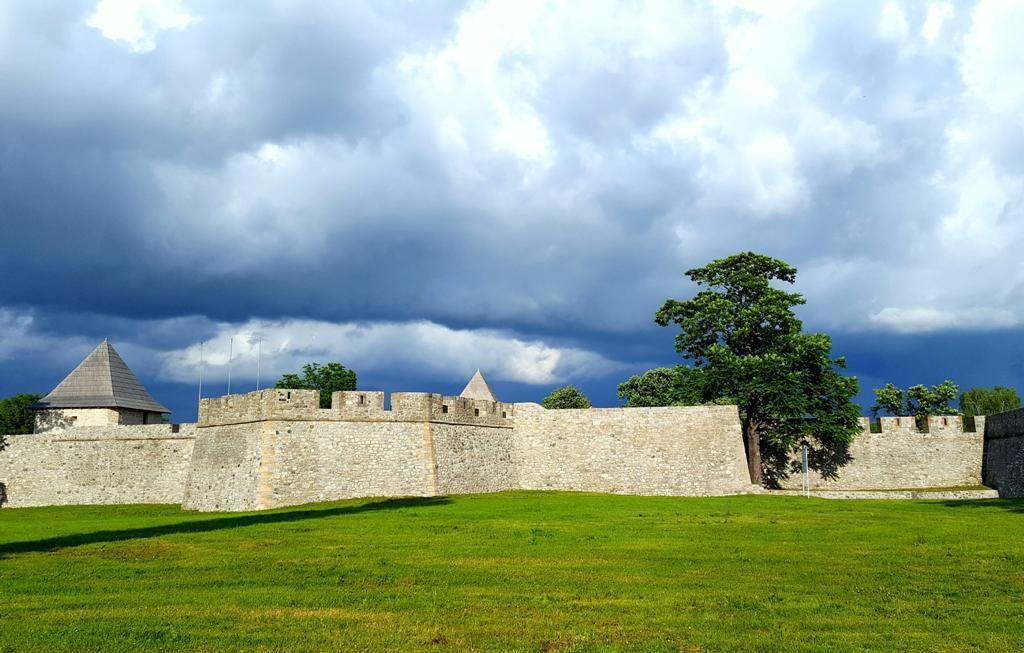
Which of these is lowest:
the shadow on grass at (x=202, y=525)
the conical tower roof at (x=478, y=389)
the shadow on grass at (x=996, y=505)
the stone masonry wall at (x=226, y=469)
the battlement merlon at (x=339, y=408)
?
the shadow on grass at (x=996, y=505)

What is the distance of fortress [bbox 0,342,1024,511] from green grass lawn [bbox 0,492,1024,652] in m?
9.66

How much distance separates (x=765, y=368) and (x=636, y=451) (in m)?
8.27

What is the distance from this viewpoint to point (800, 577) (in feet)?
42.0

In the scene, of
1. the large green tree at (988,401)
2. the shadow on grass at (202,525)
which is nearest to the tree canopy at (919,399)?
the large green tree at (988,401)

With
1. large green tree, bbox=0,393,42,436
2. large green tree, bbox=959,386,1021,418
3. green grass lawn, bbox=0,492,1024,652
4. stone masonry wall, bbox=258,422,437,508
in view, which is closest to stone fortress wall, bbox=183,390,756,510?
stone masonry wall, bbox=258,422,437,508

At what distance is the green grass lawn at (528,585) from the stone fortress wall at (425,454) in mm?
9603

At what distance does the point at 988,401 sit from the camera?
78.8 meters

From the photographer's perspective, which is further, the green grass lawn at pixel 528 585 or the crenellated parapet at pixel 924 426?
Answer: the crenellated parapet at pixel 924 426

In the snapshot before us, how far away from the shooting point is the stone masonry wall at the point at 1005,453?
38.2 metres

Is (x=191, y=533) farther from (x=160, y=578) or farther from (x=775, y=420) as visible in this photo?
(x=775, y=420)

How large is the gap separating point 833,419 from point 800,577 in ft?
95.6

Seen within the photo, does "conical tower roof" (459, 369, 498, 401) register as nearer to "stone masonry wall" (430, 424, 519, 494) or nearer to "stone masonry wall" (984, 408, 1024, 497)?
"stone masonry wall" (430, 424, 519, 494)

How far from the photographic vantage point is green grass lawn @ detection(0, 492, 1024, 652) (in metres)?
8.95

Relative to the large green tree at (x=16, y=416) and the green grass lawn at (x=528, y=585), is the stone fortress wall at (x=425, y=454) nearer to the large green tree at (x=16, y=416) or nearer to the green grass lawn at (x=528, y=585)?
the green grass lawn at (x=528, y=585)
